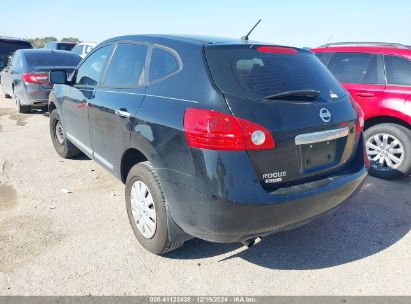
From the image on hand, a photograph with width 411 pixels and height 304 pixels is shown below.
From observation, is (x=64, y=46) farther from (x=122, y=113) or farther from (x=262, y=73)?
(x=262, y=73)

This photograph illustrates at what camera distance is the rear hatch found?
94.7 inches

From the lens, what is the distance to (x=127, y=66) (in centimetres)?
351

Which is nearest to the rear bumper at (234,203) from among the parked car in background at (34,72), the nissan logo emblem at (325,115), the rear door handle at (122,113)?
the nissan logo emblem at (325,115)

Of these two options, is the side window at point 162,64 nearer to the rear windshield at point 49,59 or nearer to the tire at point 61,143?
the tire at point 61,143

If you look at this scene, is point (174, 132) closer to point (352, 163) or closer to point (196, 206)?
point (196, 206)

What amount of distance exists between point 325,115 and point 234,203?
40.1 inches

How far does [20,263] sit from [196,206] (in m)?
1.66

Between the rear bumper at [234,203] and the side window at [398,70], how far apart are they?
9.30 feet

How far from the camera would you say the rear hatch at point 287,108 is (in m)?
2.40

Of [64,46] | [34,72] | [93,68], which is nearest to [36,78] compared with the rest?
[34,72]

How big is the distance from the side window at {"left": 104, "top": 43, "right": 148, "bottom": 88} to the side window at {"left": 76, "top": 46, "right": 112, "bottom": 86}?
24 centimetres

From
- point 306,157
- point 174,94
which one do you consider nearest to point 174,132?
point 174,94

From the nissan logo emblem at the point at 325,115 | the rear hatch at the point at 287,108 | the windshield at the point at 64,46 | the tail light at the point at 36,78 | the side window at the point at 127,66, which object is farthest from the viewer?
the windshield at the point at 64,46

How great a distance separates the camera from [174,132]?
2520 mm
